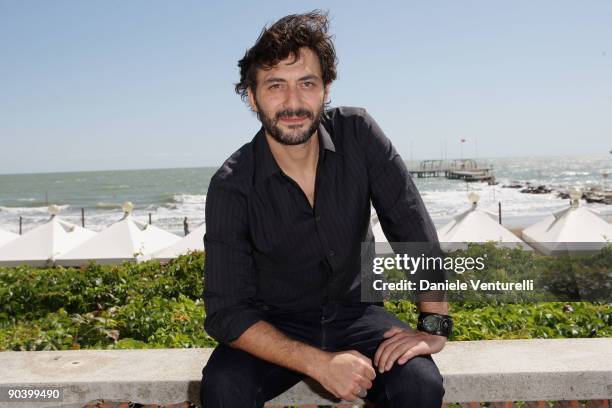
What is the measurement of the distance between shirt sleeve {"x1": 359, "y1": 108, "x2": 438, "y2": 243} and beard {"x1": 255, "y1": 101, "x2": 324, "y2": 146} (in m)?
0.20

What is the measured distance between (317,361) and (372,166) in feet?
2.47

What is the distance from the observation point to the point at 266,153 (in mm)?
2207

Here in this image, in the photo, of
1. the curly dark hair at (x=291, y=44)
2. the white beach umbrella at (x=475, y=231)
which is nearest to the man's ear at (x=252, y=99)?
the curly dark hair at (x=291, y=44)

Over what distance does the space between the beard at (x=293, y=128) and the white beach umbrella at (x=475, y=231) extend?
10.9 metres

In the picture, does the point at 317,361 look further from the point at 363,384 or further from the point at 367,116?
the point at 367,116

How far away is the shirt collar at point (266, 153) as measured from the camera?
2154 millimetres

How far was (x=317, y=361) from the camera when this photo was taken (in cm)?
188

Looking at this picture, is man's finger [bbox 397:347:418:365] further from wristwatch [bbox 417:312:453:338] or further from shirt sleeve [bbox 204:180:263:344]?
shirt sleeve [bbox 204:180:263:344]

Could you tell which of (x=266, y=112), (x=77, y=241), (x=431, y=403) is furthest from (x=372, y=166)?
(x=77, y=241)

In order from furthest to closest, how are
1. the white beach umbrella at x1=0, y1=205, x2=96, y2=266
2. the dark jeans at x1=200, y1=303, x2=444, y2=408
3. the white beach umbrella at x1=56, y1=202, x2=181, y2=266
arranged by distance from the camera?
the white beach umbrella at x1=0, y1=205, x2=96, y2=266, the white beach umbrella at x1=56, y1=202, x2=181, y2=266, the dark jeans at x1=200, y1=303, x2=444, y2=408

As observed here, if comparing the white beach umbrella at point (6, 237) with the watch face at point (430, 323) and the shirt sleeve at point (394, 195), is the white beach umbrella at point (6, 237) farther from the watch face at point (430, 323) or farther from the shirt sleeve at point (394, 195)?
the watch face at point (430, 323)

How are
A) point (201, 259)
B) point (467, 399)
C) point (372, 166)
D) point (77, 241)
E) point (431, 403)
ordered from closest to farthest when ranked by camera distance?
1. point (431, 403)
2. point (467, 399)
3. point (372, 166)
4. point (201, 259)
5. point (77, 241)

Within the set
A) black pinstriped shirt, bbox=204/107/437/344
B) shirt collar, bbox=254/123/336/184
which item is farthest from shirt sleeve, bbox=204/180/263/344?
shirt collar, bbox=254/123/336/184

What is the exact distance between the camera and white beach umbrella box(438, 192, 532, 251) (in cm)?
1303
